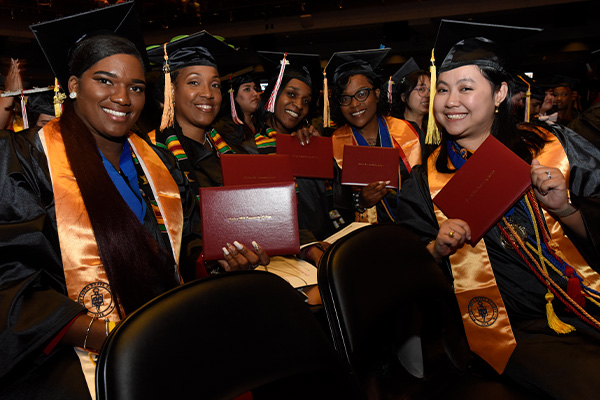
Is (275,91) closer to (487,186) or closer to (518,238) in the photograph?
(487,186)

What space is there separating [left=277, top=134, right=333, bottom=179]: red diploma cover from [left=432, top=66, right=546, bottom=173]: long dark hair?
1.05 meters

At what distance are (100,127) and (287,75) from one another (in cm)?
184

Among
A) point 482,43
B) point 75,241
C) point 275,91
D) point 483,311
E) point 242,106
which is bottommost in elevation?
point 483,311

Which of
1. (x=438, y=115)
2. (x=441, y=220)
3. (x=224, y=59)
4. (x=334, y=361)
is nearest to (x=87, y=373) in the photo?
(x=334, y=361)

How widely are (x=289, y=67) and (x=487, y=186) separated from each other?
2.13 m

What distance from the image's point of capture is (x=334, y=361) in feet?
3.29

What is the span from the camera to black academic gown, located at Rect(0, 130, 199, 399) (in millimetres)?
1188

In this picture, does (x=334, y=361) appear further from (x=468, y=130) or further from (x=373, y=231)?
(x=468, y=130)

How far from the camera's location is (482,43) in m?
1.82

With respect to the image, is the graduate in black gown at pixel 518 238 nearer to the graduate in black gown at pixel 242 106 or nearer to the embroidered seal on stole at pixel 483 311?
the embroidered seal on stole at pixel 483 311

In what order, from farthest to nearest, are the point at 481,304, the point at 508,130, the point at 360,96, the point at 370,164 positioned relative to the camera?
the point at 360,96, the point at 370,164, the point at 508,130, the point at 481,304

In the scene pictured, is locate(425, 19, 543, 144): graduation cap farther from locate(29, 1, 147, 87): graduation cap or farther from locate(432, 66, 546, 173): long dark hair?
locate(29, 1, 147, 87): graduation cap

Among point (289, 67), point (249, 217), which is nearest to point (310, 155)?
point (289, 67)

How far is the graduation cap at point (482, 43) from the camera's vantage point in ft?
5.84
